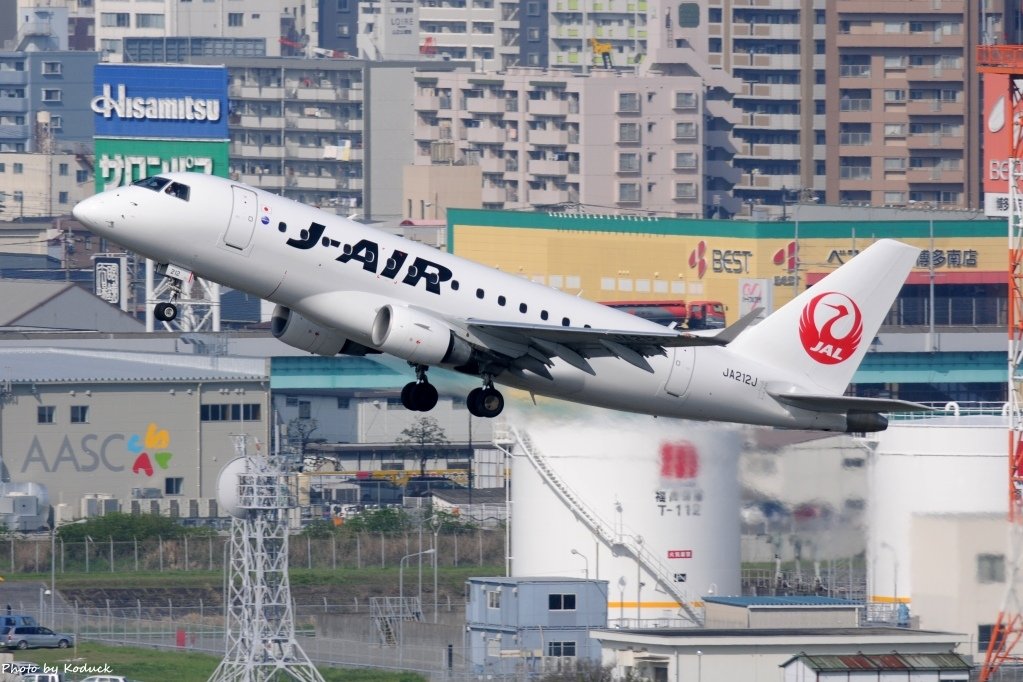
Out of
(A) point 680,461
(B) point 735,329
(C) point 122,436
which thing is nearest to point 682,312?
(C) point 122,436

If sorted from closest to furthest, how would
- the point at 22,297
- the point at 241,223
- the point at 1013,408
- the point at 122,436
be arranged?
the point at 241,223, the point at 1013,408, the point at 122,436, the point at 22,297

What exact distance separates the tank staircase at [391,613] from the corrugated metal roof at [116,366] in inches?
1167

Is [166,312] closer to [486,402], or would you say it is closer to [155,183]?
[155,183]

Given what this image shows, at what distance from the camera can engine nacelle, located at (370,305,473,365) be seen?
159ft

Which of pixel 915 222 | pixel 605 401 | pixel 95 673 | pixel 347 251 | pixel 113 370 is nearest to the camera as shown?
pixel 347 251

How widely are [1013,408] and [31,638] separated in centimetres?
3668

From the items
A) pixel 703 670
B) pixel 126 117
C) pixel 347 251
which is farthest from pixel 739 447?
pixel 126 117

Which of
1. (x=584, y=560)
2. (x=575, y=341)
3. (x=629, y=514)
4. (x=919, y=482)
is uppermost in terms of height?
(x=575, y=341)

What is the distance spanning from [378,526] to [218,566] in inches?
342

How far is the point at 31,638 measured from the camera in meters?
78.3

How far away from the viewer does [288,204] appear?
161ft

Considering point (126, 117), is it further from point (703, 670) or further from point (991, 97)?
point (703, 670)

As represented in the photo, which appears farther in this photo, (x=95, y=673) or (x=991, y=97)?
(x=991, y=97)

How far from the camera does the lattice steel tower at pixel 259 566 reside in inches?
2731
